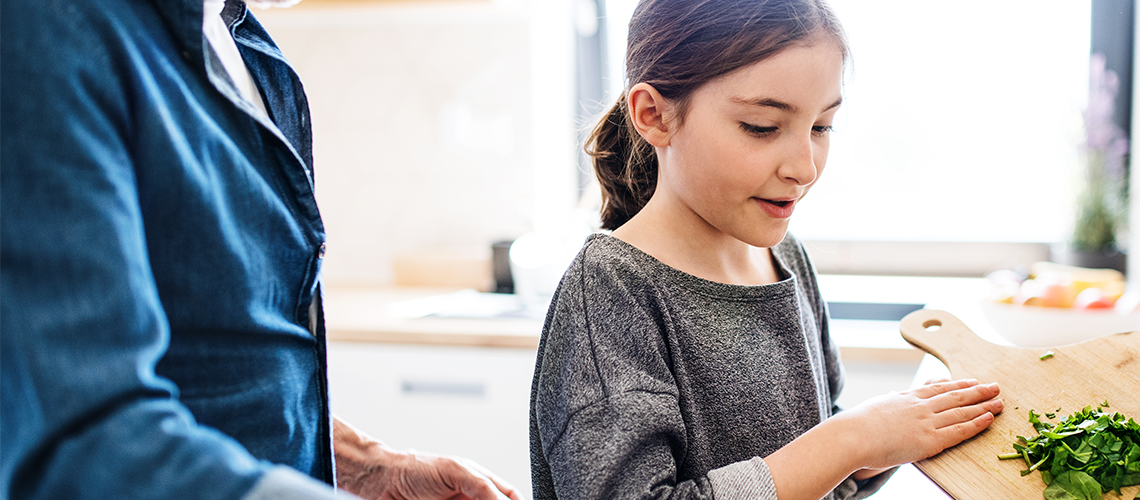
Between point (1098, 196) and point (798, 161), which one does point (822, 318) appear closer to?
point (798, 161)

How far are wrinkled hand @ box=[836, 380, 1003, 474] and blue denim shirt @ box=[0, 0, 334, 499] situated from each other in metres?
0.54

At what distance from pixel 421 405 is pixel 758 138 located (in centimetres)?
130

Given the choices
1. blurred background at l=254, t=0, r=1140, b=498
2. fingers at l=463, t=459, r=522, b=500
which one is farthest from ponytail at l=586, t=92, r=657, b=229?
blurred background at l=254, t=0, r=1140, b=498

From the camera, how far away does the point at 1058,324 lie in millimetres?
1467

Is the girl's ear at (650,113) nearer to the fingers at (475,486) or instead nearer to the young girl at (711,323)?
the young girl at (711,323)

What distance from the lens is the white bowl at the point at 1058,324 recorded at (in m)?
1.46

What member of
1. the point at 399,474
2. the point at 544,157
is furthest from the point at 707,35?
the point at 544,157

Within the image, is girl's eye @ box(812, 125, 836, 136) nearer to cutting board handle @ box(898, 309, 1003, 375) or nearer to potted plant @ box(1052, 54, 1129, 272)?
cutting board handle @ box(898, 309, 1003, 375)

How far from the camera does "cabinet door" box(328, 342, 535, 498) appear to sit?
1751 mm

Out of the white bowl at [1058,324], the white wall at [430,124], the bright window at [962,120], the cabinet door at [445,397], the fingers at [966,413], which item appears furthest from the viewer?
the white wall at [430,124]

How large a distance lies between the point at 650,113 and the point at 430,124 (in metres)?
1.62

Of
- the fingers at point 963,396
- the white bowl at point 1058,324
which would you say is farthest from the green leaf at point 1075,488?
the white bowl at point 1058,324

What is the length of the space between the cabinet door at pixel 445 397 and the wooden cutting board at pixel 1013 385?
3.16 ft

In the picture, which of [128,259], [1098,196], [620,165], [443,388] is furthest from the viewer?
[1098,196]
